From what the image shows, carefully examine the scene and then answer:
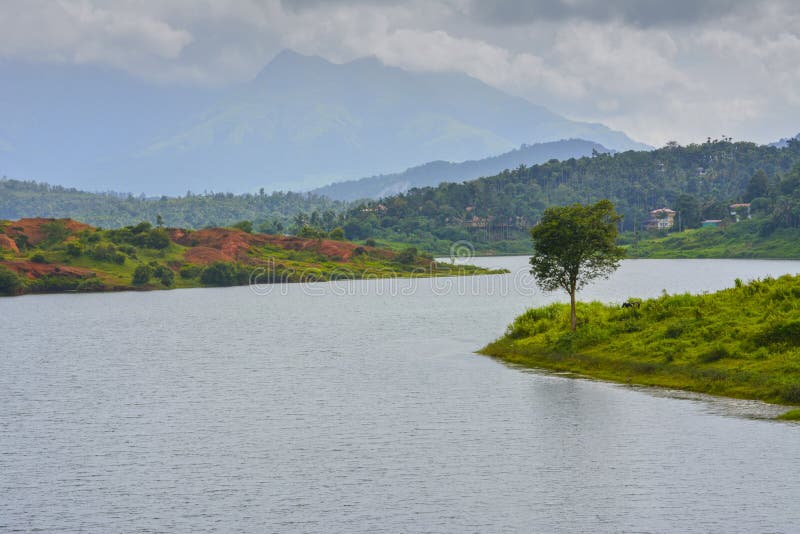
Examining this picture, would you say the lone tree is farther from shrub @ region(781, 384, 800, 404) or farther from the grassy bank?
shrub @ region(781, 384, 800, 404)

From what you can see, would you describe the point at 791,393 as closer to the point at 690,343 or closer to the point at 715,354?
the point at 715,354

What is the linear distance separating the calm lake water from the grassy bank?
267 cm

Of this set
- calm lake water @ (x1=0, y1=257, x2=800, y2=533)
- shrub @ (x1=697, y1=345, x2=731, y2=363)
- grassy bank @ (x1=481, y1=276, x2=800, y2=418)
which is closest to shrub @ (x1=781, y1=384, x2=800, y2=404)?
grassy bank @ (x1=481, y1=276, x2=800, y2=418)

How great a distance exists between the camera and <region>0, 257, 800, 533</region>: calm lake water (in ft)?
116

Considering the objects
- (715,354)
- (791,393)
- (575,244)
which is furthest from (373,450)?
(575,244)

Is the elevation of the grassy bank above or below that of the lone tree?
below

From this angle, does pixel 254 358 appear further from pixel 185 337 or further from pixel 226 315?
pixel 226 315

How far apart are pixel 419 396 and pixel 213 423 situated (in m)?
15.1

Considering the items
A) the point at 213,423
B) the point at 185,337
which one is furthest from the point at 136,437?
the point at 185,337

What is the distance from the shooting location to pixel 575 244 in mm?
75688

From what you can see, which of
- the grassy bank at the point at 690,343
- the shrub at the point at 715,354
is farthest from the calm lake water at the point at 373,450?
the shrub at the point at 715,354

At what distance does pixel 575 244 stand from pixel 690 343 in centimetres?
1629

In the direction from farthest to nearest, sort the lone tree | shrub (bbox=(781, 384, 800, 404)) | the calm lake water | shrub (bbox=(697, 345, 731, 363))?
the lone tree
shrub (bbox=(697, 345, 731, 363))
shrub (bbox=(781, 384, 800, 404))
the calm lake water

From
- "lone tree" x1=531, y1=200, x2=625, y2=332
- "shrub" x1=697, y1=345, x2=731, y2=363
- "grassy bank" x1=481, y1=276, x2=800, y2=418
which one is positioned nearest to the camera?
"grassy bank" x1=481, y1=276, x2=800, y2=418
